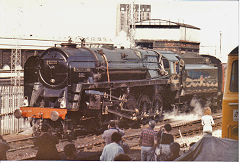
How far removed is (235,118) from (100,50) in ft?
14.4

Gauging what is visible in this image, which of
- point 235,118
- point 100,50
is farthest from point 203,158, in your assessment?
point 100,50

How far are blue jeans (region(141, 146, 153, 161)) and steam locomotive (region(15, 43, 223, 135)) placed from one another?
2.23 m

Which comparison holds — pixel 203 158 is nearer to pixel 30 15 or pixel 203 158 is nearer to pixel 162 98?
pixel 162 98

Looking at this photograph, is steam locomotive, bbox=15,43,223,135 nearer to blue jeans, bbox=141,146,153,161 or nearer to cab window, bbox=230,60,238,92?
blue jeans, bbox=141,146,153,161

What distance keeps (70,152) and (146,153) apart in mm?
1795

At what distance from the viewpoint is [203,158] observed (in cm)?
886

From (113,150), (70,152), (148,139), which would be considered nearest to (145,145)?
(148,139)

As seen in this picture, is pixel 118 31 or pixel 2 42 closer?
pixel 2 42

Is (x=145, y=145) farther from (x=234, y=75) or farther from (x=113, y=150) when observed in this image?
(x=234, y=75)

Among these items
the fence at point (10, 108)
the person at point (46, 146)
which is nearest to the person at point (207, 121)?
the person at point (46, 146)

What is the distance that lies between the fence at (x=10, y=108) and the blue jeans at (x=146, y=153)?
4.46 metres

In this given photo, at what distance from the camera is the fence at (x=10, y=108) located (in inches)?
458

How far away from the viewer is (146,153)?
9.00 m

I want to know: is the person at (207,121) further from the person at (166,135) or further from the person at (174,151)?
the person at (166,135)
